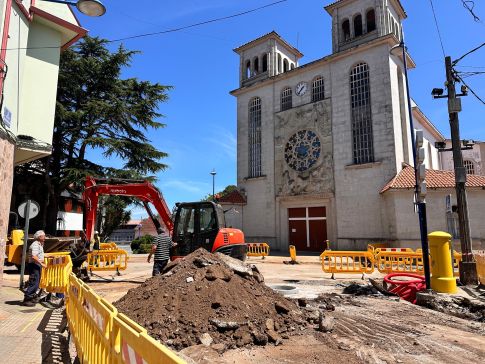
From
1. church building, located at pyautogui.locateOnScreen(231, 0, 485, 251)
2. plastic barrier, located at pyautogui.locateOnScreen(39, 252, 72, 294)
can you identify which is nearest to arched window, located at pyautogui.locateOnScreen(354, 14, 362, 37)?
church building, located at pyautogui.locateOnScreen(231, 0, 485, 251)

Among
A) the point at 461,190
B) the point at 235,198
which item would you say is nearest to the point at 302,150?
the point at 235,198

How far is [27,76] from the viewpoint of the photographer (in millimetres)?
11570

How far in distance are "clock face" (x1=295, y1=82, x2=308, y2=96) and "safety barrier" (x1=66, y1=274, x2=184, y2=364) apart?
2510cm

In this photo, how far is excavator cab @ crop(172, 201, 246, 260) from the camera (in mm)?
10914

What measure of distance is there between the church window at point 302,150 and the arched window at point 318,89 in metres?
2.76

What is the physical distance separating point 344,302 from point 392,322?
1.87 metres

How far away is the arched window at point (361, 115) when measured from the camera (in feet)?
76.4

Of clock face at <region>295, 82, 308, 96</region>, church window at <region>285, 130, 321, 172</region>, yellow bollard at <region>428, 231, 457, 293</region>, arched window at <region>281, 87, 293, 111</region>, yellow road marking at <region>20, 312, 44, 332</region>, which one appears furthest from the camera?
arched window at <region>281, 87, 293, 111</region>

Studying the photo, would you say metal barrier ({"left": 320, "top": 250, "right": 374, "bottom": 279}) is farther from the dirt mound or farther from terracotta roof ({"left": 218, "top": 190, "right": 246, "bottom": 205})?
terracotta roof ({"left": 218, "top": 190, "right": 246, "bottom": 205})

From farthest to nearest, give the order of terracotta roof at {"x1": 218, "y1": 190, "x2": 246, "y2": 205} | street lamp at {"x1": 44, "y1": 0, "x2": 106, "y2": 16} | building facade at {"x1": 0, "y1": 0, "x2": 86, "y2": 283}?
terracotta roof at {"x1": 218, "y1": 190, "x2": 246, "y2": 205}
building facade at {"x1": 0, "y1": 0, "x2": 86, "y2": 283}
street lamp at {"x1": 44, "y1": 0, "x2": 106, "y2": 16}

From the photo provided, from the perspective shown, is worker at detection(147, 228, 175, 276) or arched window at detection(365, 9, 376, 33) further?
arched window at detection(365, 9, 376, 33)

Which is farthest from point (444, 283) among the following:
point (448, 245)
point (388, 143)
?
point (388, 143)

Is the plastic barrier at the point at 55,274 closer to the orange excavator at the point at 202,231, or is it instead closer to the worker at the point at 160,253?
the worker at the point at 160,253

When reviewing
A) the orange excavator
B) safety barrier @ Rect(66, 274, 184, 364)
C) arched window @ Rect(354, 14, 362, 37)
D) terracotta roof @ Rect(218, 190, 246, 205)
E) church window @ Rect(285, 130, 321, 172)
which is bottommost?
safety barrier @ Rect(66, 274, 184, 364)
